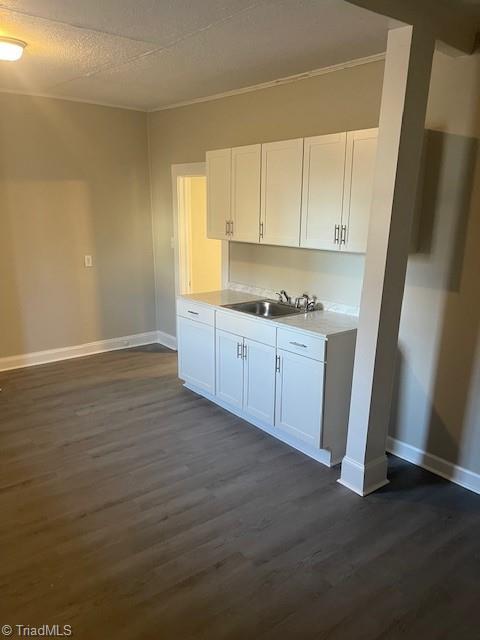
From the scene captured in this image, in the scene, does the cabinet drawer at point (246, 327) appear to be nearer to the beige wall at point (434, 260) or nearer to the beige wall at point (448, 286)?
the beige wall at point (434, 260)

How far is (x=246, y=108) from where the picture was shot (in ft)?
13.7

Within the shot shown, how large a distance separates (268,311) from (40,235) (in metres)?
2.56

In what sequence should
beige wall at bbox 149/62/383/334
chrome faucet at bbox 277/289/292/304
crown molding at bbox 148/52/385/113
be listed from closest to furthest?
crown molding at bbox 148/52/385/113 < beige wall at bbox 149/62/383/334 < chrome faucet at bbox 277/289/292/304

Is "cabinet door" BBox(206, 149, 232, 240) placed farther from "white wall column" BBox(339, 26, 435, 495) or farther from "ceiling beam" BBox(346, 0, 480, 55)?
"ceiling beam" BBox(346, 0, 480, 55)

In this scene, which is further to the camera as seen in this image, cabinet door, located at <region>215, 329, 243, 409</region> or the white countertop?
cabinet door, located at <region>215, 329, 243, 409</region>

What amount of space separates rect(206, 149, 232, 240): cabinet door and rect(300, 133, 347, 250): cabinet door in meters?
0.89

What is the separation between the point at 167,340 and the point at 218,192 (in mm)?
2261

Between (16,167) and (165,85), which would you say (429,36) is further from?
(16,167)

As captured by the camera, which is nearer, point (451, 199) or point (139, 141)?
point (451, 199)

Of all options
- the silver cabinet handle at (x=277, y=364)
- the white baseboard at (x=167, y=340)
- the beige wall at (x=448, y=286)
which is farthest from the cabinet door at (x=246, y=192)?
the white baseboard at (x=167, y=340)

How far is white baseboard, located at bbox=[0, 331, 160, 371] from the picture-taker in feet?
16.3

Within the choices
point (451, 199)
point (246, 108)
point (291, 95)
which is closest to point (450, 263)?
point (451, 199)

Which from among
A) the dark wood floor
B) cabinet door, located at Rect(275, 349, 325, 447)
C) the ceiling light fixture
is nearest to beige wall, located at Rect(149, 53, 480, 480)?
the dark wood floor

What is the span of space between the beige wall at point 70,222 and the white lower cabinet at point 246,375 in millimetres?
2118
